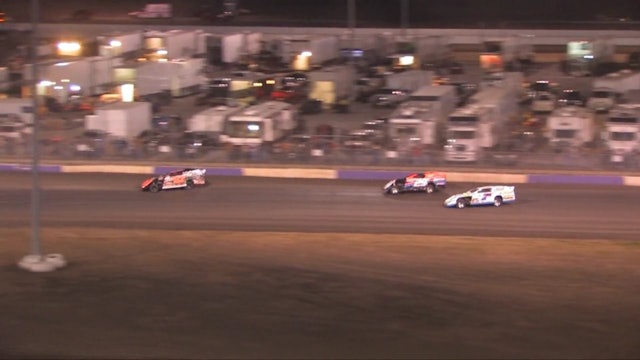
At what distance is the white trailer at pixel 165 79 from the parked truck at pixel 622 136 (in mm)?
10004

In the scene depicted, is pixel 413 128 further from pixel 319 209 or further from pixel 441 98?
pixel 319 209

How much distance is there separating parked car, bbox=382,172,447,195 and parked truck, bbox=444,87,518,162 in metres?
1.76

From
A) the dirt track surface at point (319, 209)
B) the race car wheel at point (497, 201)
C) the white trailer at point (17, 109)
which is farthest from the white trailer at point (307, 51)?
the race car wheel at point (497, 201)

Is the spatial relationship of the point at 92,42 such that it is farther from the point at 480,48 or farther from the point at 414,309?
the point at 414,309

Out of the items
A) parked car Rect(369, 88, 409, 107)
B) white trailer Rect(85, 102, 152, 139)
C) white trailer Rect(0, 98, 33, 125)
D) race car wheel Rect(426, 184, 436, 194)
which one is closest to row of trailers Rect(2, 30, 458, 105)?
white trailer Rect(0, 98, 33, 125)

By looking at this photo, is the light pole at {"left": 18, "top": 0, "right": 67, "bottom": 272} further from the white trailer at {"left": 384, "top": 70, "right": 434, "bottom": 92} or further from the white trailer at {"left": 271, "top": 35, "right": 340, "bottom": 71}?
the white trailer at {"left": 271, "top": 35, "right": 340, "bottom": 71}

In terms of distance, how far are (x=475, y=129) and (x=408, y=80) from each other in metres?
5.60

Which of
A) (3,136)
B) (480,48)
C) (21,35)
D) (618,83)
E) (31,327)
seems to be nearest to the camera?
(31,327)

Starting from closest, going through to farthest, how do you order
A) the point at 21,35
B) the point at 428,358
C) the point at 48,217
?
the point at 428,358
the point at 48,217
the point at 21,35

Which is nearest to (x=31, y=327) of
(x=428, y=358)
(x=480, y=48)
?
(x=428, y=358)

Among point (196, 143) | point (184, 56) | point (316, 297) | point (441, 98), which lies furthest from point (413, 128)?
point (184, 56)

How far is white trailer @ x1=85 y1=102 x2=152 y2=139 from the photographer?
1892cm

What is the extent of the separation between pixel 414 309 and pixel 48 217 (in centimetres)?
710

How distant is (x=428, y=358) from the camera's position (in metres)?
7.42
